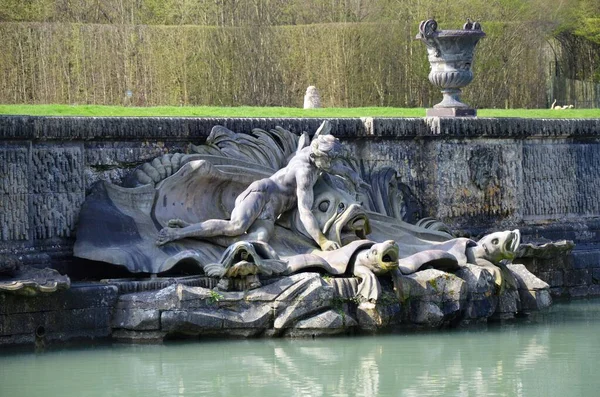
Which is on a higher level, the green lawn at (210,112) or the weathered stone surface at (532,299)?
the green lawn at (210,112)

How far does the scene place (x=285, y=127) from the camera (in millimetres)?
12898

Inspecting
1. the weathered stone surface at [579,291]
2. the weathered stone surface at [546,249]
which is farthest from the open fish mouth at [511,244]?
the weathered stone surface at [579,291]

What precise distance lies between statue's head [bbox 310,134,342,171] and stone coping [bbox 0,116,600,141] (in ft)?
3.27

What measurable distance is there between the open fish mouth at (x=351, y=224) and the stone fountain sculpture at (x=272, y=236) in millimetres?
11

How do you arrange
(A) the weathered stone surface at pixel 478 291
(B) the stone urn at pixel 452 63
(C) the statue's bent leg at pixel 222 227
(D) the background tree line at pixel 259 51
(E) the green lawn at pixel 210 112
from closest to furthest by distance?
(C) the statue's bent leg at pixel 222 227
(A) the weathered stone surface at pixel 478 291
(B) the stone urn at pixel 452 63
(E) the green lawn at pixel 210 112
(D) the background tree line at pixel 259 51

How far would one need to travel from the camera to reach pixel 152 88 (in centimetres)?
2325

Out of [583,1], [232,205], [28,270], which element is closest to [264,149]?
[232,205]

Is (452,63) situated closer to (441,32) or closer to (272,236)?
(441,32)

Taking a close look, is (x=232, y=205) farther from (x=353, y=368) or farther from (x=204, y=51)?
(x=204, y=51)

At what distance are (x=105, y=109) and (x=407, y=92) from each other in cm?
939

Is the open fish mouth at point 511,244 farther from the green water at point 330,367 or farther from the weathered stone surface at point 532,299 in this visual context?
the green water at point 330,367

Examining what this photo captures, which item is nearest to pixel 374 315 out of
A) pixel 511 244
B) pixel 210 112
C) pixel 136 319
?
pixel 511 244

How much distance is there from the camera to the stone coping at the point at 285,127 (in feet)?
37.7

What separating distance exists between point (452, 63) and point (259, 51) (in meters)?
9.78
